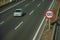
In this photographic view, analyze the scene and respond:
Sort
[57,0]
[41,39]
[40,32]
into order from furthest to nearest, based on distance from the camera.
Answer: [57,0] < [40,32] < [41,39]

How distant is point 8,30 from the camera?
30.6 meters

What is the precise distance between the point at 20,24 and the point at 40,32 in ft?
20.6

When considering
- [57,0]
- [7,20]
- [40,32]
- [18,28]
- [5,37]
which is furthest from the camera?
[57,0]

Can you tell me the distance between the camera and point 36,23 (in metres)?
34.8

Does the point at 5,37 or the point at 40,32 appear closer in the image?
the point at 5,37

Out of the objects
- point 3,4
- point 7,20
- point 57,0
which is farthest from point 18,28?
point 57,0

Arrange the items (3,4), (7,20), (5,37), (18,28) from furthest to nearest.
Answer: (3,4) < (7,20) < (18,28) < (5,37)

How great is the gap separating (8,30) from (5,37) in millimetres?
3567

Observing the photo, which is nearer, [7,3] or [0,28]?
[0,28]

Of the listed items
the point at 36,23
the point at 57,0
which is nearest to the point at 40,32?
the point at 36,23

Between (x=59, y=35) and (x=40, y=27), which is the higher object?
(x=59, y=35)

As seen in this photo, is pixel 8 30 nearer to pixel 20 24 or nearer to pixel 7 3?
pixel 20 24

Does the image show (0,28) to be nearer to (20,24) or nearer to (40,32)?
(20,24)

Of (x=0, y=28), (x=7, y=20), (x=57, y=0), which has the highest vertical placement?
(x=0, y=28)
